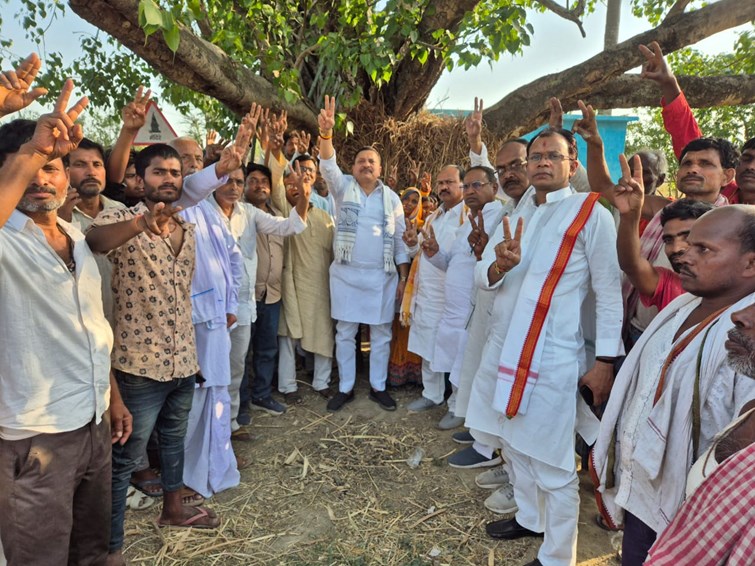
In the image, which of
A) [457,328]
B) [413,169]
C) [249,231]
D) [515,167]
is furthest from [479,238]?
[413,169]

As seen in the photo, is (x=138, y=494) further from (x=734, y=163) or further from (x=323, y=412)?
(x=734, y=163)

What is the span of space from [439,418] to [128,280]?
2.93m

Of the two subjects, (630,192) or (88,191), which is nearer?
A: (630,192)

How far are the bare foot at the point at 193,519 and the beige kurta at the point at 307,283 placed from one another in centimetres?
189

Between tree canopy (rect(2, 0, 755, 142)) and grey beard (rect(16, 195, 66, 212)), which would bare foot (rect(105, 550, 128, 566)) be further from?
tree canopy (rect(2, 0, 755, 142))

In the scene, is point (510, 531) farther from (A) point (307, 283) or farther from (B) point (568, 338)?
(A) point (307, 283)

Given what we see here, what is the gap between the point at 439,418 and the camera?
14.4 feet

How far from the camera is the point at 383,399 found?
15.1 ft

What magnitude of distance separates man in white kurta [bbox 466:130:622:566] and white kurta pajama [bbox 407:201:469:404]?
1.63 m

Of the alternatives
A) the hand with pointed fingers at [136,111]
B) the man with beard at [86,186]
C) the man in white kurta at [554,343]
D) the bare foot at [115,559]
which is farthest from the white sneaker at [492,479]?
the hand with pointed fingers at [136,111]

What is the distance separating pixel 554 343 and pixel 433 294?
200 cm

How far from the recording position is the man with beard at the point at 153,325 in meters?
2.41

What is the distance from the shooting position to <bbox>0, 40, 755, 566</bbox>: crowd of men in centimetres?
163

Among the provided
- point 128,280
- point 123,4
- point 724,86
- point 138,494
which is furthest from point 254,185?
point 724,86
